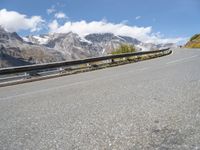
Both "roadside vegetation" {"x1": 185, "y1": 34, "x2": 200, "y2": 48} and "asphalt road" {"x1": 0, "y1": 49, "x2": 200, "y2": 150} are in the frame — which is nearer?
"asphalt road" {"x1": 0, "y1": 49, "x2": 200, "y2": 150}

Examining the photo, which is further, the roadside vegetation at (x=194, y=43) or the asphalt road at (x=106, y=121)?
the roadside vegetation at (x=194, y=43)

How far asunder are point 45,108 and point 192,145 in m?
3.79

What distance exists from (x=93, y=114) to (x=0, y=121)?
206cm

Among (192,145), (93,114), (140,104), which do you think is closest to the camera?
(192,145)

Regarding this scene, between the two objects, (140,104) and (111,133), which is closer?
(111,133)

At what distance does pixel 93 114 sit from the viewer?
5.37 metres

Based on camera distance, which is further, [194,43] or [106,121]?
[194,43]

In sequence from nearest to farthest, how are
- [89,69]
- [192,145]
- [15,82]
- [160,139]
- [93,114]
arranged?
[192,145], [160,139], [93,114], [15,82], [89,69]

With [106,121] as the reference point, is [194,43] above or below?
above

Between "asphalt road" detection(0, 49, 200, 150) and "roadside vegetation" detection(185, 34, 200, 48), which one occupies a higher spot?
"roadside vegetation" detection(185, 34, 200, 48)

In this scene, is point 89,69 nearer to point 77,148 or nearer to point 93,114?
point 93,114

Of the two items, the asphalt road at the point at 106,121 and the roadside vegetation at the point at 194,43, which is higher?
the roadside vegetation at the point at 194,43

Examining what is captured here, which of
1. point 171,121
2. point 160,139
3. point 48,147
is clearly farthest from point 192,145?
point 48,147

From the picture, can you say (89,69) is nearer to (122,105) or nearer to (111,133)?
(122,105)
